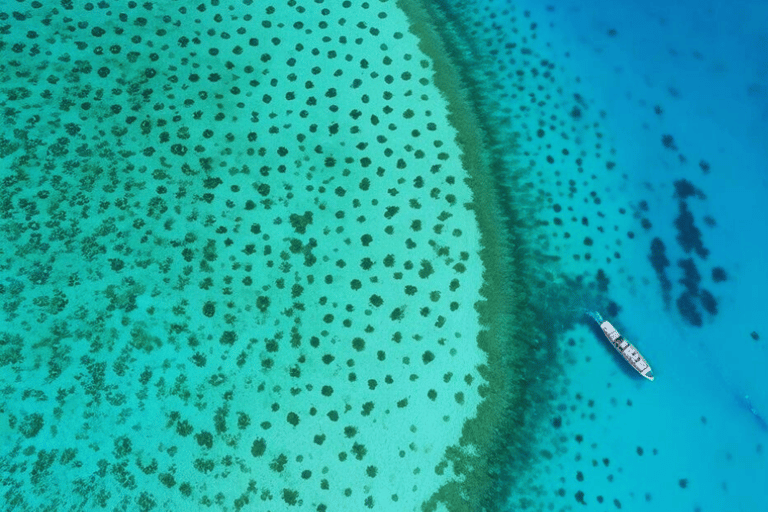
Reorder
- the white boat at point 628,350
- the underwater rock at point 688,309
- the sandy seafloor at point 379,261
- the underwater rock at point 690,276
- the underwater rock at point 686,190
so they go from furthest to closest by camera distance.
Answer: the underwater rock at point 686,190 → the underwater rock at point 690,276 → the underwater rock at point 688,309 → the white boat at point 628,350 → the sandy seafloor at point 379,261

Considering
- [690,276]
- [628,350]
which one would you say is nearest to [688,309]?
[690,276]

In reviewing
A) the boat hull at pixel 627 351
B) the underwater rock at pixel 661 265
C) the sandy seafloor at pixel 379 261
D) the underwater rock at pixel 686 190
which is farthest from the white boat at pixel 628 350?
the underwater rock at pixel 686 190

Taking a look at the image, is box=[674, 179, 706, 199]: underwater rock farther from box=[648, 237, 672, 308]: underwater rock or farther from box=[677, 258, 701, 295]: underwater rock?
box=[677, 258, 701, 295]: underwater rock

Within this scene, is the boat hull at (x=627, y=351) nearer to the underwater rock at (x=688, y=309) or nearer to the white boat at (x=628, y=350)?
the white boat at (x=628, y=350)

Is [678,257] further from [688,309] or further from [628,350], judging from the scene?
[628,350]

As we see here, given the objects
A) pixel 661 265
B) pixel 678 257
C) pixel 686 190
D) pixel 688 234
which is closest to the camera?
pixel 661 265
